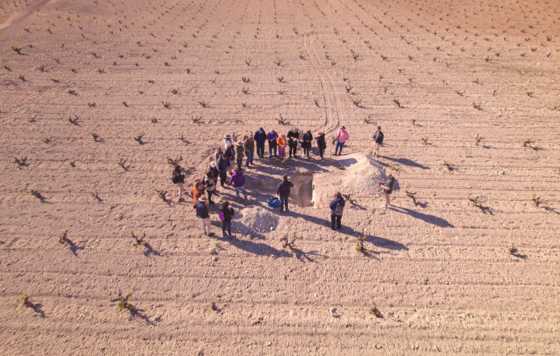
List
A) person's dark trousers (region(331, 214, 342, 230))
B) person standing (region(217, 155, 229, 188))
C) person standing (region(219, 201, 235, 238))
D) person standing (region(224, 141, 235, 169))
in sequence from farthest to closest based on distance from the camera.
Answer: person standing (region(224, 141, 235, 169)), person standing (region(217, 155, 229, 188)), person's dark trousers (region(331, 214, 342, 230)), person standing (region(219, 201, 235, 238))

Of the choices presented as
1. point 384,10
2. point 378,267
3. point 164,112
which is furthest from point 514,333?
point 384,10

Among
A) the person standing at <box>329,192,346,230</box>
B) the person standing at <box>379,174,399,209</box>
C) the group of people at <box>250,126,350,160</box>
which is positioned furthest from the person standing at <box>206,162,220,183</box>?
the person standing at <box>379,174,399,209</box>

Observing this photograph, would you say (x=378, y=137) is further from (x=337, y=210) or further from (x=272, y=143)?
(x=337, y=210)

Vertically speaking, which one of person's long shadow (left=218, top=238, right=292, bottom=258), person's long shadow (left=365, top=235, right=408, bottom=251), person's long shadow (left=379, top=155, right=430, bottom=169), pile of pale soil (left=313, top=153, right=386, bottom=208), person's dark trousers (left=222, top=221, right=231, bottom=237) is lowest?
person's long shadow (left=218, top=238, right=292, bottom=258)

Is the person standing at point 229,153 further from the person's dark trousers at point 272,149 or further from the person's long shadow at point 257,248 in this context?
the person's long shadow at point 257,248

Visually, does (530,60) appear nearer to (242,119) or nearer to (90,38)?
(242,119)

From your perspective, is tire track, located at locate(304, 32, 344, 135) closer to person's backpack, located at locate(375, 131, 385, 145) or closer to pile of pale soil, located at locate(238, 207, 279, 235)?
person's backpack, located at locate(375, 131, 385, 145)

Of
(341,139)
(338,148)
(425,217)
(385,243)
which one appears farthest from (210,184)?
(425,217)
